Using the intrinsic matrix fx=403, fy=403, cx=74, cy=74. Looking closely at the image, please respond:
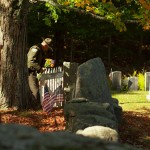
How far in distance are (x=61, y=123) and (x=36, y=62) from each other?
2.85 meters

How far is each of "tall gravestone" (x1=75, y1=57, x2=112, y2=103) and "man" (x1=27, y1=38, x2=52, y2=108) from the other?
6.07 feet

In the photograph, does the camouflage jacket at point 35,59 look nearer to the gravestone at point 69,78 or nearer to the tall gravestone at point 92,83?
the gravestone at point 69,78

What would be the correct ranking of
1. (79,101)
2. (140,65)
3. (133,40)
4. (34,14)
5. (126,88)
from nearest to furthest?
(79,101)
(126,88)
(34,14)
(140,65)
(133,40)

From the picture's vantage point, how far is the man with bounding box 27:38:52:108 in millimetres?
11758

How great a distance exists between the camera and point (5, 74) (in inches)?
430

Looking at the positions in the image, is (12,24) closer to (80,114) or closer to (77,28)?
(80,114)

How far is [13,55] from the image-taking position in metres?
10.9

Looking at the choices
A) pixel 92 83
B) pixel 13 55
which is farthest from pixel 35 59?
pixel 92 83

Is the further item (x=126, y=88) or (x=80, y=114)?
(x=126, y=88)

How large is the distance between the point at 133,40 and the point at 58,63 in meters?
9.48

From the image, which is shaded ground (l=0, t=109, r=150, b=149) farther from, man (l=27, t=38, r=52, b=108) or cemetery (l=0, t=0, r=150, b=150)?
man (l=27, t=38, r=52, b=108)

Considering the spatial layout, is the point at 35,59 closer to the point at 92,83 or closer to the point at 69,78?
the point at 69,78

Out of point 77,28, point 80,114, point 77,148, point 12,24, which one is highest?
point 77,28

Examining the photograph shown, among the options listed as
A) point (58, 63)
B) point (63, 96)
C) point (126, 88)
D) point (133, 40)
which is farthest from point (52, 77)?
point (133, 40)
